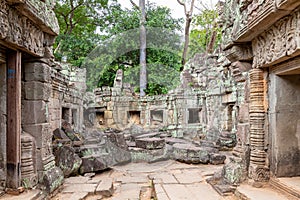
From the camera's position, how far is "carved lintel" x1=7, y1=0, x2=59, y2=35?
10.5 ft

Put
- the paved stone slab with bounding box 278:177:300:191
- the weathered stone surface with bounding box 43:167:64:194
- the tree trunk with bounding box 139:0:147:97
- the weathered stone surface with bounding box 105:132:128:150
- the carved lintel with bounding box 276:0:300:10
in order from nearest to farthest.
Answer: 1. the carved lintel with bounding box 276:0:300:10
2. the paved stone slab with bounding box 278:177:300:191
3. the weathered stone surface with bounding box 43:167:64:194
4. the weathered stone surface with bounding box 105:132:128:150
5. the tree trunk with bounding box 139:0:147:97

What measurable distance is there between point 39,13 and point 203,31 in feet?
70.0

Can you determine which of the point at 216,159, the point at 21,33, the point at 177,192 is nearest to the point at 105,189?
the point at 177,192

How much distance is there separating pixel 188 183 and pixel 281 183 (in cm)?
205

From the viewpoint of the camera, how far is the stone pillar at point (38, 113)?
4.12m

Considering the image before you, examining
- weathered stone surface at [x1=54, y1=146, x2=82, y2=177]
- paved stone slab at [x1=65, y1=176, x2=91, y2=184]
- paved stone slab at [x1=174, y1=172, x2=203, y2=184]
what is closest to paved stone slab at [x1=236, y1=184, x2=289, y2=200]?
paved stone slab at [x1=174, y1=172, x2=203, y2=184]

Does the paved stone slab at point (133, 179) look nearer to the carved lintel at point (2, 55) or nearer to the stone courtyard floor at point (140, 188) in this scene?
the stone courtyard floor at point (140, 188)

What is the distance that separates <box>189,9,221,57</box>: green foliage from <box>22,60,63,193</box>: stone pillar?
14.9 metres

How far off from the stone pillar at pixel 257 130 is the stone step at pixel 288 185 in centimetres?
20

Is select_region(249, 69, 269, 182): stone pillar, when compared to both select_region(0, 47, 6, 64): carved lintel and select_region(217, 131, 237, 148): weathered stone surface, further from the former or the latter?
select_region(217, 131, 237, 148): weathered stone surface

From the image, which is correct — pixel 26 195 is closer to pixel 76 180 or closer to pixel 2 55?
pixel 76 180

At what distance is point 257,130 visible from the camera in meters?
3.97

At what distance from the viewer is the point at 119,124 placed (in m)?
17.5

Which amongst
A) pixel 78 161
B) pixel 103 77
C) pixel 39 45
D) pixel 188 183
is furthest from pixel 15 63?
pixel 103 77
